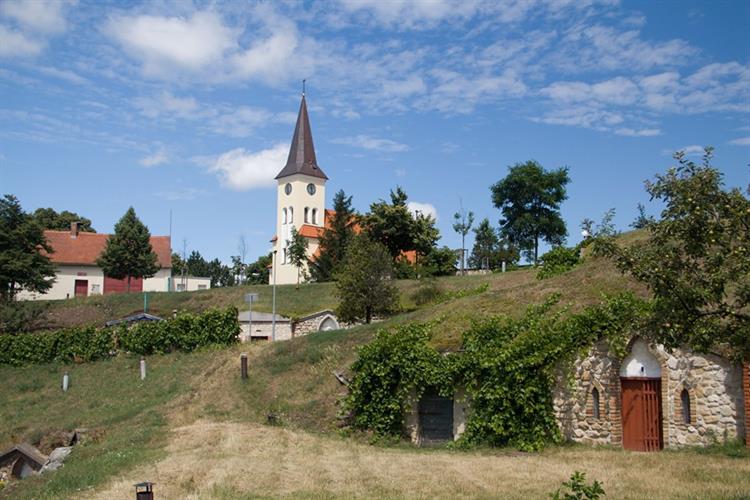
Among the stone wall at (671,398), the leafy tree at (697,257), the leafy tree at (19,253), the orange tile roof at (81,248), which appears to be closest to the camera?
the leafy tree at (697,257)

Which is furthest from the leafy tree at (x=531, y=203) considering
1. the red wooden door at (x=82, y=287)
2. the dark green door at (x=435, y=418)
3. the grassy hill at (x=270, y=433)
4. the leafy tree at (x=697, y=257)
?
the leafy tree at (x=697, y=257)

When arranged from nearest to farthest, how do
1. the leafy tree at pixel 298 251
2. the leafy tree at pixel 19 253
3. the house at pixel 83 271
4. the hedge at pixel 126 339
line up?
1. the hedge at pixel 126 339
2. the leafy tree at pixel 19 253
3. the leafy tree at pixel 298 251
4. the house at pixel 83 271

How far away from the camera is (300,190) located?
82562 millimetres

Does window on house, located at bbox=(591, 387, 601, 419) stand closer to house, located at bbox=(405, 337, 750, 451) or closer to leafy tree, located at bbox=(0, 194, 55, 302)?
house, located at bbox=(405, 337, 750, 451)

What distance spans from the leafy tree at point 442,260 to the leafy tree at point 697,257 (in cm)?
5262

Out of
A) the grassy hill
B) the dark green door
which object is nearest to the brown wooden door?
the grassy hill

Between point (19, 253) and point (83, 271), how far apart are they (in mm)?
20896

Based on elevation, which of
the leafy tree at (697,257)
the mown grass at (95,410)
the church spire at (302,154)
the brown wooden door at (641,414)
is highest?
the church spire at (302,154)

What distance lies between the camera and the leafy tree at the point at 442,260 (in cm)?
6369

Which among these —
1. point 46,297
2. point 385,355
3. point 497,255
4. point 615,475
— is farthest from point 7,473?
point 497,255

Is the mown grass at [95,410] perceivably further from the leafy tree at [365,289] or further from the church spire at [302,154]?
the church spire at [302,154]

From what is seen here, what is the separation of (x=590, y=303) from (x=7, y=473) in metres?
18.7

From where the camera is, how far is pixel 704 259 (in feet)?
31.9

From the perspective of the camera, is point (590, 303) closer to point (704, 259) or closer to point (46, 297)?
point (704, 259)
